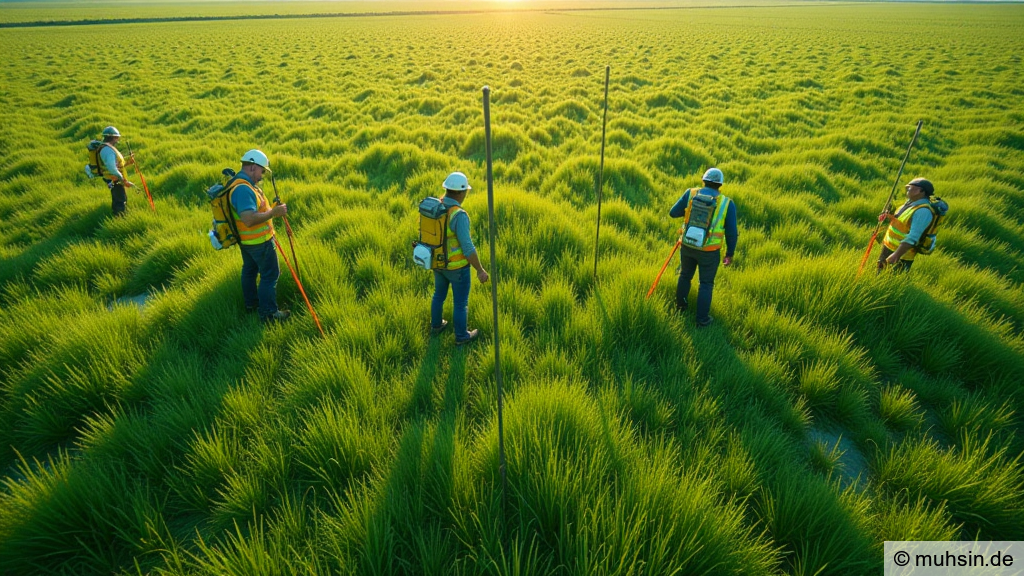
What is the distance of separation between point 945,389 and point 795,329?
118cm

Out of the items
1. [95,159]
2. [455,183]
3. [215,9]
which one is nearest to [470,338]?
[455,183]

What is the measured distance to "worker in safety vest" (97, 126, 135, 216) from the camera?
20.8 ft

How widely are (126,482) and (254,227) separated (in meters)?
2.44

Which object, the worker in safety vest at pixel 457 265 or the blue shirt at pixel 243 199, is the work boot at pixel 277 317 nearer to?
the blue shirt at pixel 243 199

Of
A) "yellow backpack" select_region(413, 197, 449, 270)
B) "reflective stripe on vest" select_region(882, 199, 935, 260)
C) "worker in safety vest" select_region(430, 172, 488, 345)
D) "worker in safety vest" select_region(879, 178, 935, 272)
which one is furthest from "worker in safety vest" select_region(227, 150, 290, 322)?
"reflective stripe on vest" select_region(882, 199, 935, 260)

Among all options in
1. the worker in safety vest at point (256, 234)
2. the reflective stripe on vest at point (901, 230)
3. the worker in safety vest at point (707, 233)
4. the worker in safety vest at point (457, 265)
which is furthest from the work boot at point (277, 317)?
the reflective stripe on vest at point (901, 230)

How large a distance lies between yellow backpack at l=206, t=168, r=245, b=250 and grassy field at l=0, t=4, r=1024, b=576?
0.67 metres

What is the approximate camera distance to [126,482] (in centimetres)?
254

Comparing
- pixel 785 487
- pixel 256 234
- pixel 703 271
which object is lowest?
pixel 785 487

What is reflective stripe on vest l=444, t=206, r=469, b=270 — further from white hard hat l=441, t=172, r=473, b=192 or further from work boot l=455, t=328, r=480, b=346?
work boot l=455, t=328, r=480, b=346

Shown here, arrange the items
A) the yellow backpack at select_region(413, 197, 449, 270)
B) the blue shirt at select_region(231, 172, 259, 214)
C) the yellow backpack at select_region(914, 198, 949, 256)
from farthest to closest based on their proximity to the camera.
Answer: the yellow backpack at select_region(914, 198, 949, 256), the blue shirt at select_region(231, 172, 259, 214), the yellow backpack at select_region(413, 197, 449, 270)

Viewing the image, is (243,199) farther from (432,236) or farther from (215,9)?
(215,9)

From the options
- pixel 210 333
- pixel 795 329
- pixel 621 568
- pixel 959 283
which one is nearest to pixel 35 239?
pixel 210 333

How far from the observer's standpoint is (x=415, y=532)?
2.23 meters
